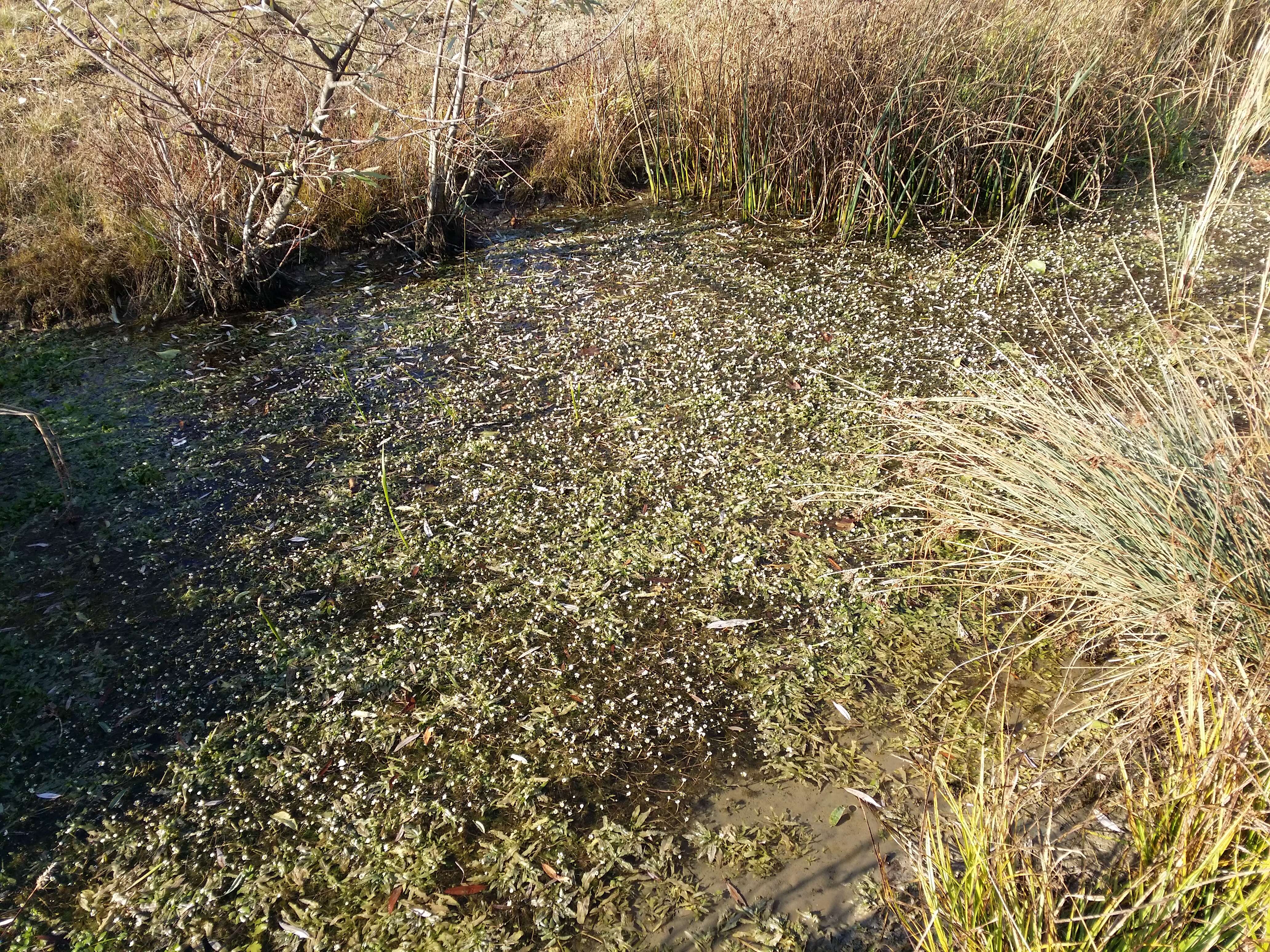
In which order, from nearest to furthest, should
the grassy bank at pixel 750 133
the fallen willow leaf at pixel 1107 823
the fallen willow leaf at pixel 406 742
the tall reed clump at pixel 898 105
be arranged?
1. the fallen willow leaf at pixel 1107 823
2. the fallen willow leaf at pixel 406 742
3. the grassy bank at pixel 750 133
4. the tall reed clump at pixel 898 105

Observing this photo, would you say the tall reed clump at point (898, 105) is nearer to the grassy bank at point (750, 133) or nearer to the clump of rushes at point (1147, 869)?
the grassy bank at point (750, 133)

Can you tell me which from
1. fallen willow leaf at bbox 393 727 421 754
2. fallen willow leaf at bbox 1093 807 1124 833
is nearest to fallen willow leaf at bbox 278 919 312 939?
fallen willow leaf at bbox 393 727 421 754

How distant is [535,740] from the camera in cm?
269

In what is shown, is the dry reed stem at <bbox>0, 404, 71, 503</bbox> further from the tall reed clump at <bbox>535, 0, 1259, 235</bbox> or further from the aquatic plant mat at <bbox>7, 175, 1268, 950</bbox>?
the tall reed clump at <bbox>535, 0, 1259, 235</bbox>

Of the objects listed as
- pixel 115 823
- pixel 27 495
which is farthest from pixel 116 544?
pixel 115 823

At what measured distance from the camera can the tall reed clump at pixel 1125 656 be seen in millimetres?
1806

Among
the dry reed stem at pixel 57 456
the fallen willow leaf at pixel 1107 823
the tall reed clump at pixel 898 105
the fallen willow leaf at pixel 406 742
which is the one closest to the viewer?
the fallen willow leaf at pixel 1107 823

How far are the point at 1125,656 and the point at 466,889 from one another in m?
2.23

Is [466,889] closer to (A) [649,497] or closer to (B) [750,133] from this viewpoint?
(A) [649,497]

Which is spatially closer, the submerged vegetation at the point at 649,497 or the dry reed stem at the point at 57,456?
the submerged vegetation at the point at 649,497

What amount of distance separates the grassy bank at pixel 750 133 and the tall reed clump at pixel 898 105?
2cm

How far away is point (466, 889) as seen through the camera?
228 cm

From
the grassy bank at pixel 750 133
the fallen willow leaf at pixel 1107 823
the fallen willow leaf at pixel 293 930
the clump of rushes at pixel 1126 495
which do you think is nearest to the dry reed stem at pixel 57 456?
the grassy bank at pixel 750 133

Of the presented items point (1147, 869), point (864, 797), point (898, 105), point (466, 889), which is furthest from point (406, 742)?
point (898, 105)
